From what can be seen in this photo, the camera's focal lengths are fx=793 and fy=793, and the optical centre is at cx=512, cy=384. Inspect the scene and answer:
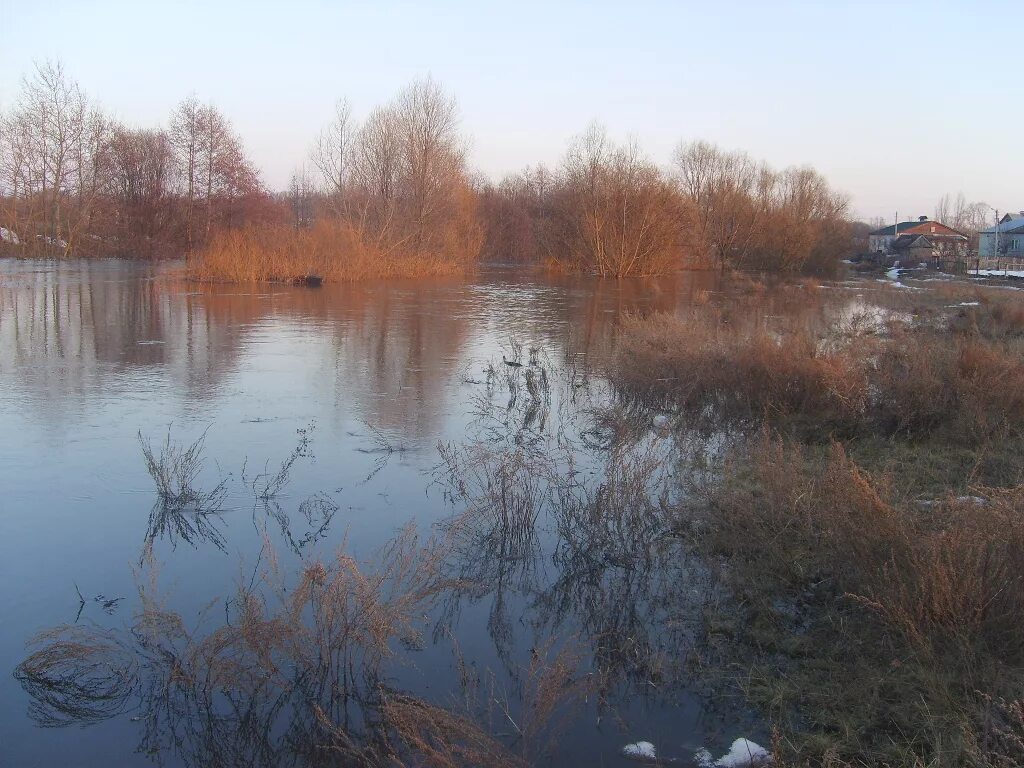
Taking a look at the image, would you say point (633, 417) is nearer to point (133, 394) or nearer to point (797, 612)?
point (797, 612)

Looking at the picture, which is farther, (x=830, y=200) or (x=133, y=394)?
(x=830, y=200)

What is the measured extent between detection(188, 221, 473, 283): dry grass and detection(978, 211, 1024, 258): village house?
5728cm

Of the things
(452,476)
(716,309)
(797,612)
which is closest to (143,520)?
(452,476)

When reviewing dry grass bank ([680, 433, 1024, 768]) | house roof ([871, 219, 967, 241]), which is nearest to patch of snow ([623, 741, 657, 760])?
dry grass bank ([680, 433, 1024, 768])

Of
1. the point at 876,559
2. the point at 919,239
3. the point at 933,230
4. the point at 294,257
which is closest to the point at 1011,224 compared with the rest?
the point at 919,239

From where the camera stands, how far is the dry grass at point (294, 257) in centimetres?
2870

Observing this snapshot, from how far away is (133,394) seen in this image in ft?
31.9

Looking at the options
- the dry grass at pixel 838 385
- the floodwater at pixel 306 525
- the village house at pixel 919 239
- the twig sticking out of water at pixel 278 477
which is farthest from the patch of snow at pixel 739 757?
the village house at pixel 919 239

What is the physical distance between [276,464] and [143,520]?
1503 millimetres

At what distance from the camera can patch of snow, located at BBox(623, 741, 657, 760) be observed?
354cm

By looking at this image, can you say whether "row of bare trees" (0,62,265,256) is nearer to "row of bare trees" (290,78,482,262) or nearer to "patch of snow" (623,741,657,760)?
"row of bare trees" (290,78,482,262)

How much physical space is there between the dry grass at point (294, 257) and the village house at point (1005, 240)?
188 feet

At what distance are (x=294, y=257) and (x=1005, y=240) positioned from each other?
236 ft

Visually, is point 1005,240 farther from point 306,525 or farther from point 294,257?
point 306,525
